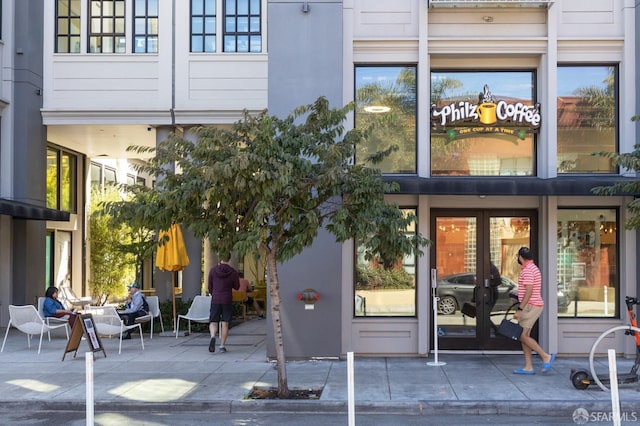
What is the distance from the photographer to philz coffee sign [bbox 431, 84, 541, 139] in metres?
11.8

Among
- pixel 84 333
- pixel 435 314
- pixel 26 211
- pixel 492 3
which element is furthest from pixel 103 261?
pixel 492 3

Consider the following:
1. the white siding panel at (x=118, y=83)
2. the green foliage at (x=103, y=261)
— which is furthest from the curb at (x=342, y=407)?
the green foliage at (x=103, y=261)

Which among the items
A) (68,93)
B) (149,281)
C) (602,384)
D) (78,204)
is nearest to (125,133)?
(68,93)

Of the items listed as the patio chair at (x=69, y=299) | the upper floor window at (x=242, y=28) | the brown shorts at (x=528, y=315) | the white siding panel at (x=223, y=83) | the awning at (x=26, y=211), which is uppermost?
the upper floor window at (x=242, y=28)

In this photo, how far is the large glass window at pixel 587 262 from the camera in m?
11.9

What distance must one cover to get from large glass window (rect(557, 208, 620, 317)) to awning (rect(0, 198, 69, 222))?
1107 centimetres

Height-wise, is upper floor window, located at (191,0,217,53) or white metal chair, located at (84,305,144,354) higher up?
upper floor window, located at (191,0,217,53)

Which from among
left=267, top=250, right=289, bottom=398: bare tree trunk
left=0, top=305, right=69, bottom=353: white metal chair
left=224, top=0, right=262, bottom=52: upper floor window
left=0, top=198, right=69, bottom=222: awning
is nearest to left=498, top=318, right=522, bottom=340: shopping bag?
left=267, top=250, right=289, bottom=398: bare tree trunk

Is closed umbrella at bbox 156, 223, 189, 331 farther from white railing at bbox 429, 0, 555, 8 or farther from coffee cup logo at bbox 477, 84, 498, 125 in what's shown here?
white railing at bbox 429, 0, 555, 8

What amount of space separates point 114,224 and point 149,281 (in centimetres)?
1861

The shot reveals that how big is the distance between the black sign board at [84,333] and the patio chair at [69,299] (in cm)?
760

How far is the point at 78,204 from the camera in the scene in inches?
854

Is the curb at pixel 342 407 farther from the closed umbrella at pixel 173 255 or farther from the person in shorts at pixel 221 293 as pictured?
the closed umbrella at pixel 173 255

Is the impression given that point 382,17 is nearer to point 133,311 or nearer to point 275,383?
point 275,383
